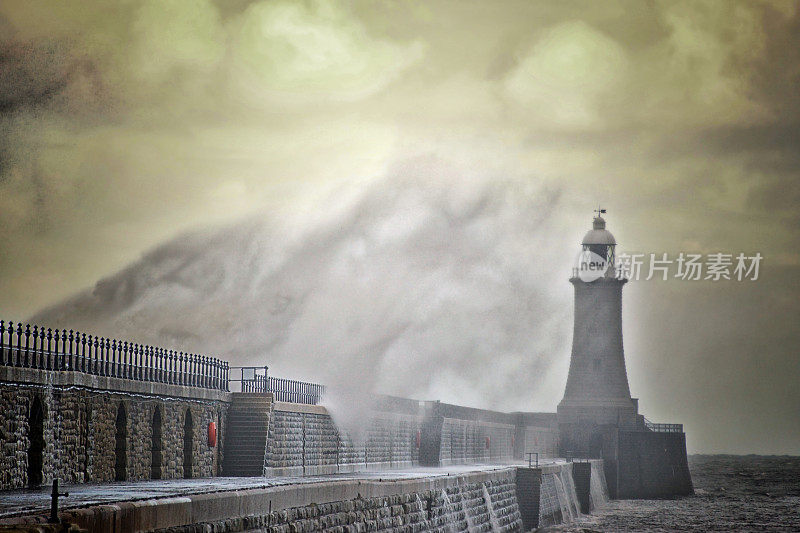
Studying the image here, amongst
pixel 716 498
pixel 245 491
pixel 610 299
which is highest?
pixel 610 299

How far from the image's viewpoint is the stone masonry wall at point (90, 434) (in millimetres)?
22531

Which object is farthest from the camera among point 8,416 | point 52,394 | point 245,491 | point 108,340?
point 108,340

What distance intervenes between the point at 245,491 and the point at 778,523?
39170 mm

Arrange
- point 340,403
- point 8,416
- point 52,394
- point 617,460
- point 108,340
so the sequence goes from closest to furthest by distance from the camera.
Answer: point 8,416, point 52,394, point 108,340, point 340,403, point 617,460

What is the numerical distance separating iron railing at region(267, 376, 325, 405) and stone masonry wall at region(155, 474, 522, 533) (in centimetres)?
672

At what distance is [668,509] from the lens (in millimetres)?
55719

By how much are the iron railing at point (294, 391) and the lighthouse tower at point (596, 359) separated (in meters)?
30.8

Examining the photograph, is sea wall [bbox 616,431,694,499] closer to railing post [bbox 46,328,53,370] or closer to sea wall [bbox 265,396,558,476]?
sea wall [bbox 265,396,558,476]

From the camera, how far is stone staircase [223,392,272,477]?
31.7m

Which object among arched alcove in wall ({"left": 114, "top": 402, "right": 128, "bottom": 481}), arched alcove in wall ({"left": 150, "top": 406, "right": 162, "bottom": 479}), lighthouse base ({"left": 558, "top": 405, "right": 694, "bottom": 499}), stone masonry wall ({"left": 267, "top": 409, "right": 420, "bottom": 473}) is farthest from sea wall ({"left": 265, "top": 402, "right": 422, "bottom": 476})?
lighthouse base ({"left": 558, "top": 405, "right": 694, "bottom": 499})

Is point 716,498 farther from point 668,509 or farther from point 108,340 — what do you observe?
point 108,340

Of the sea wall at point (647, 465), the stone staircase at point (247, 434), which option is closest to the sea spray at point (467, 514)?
the stone staircase at point (247, 434)

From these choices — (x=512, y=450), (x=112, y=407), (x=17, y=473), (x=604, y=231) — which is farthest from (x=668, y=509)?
(x=17, y=473)

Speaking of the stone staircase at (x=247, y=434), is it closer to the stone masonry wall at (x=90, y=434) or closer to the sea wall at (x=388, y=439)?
the sea wall at (x=388, y=439)
